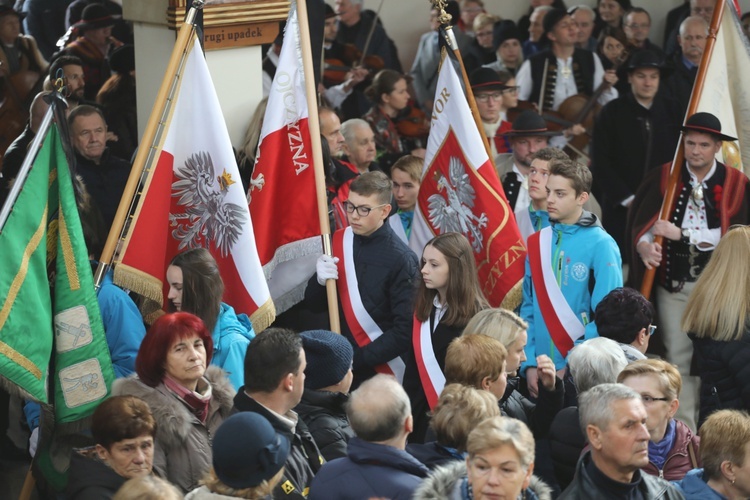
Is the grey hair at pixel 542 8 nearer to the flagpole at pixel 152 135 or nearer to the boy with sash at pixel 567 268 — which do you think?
the boy with sash at pixel 567 268

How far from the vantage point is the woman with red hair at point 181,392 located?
5691 mm

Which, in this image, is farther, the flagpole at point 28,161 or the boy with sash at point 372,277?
the boy with sash at point 372,277

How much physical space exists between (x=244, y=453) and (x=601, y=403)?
1486 millimetres

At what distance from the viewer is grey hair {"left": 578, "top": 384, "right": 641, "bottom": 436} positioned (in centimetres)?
533

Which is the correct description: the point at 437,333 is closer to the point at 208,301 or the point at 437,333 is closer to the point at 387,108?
the point at 208,301

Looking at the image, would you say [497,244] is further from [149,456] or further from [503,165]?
[149,456]

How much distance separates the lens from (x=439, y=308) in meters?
7.26

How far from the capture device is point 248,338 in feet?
22.5

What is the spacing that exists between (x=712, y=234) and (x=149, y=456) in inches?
182

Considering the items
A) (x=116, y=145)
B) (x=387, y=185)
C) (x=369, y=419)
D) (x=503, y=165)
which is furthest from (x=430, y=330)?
(x=116, y=145)

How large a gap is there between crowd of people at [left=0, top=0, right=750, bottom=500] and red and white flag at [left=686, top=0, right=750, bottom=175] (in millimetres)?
451

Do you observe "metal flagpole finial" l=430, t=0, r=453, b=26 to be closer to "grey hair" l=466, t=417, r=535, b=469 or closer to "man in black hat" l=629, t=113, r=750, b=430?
"man in black hat" l=629, t=113, r=750, b=430

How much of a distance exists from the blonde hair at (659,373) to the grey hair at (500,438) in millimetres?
1168

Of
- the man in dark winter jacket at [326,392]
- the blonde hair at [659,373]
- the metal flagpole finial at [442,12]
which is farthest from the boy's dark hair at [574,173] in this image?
the man in dark winter jacket at [326,392]
